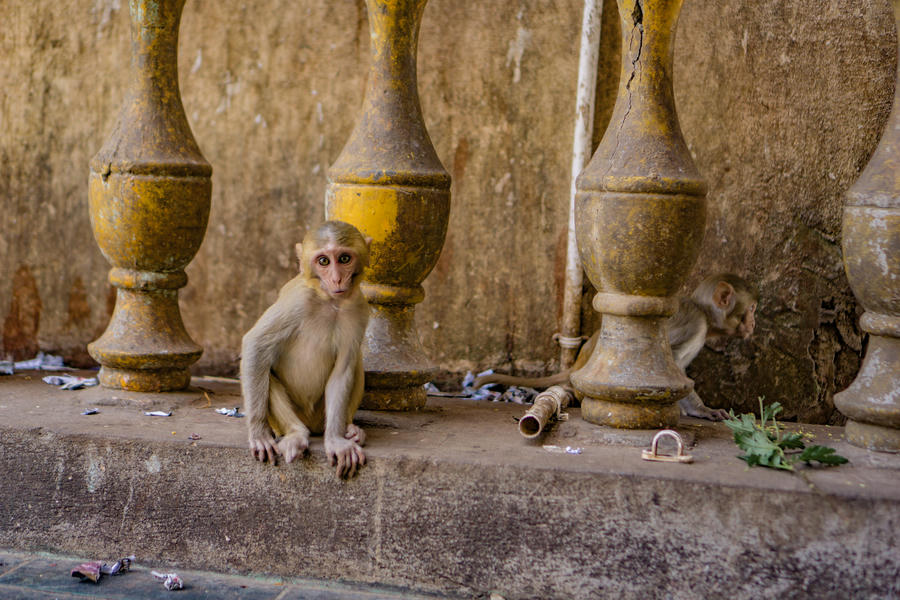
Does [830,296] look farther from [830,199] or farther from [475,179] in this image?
[475,179]

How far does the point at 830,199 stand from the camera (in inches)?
201

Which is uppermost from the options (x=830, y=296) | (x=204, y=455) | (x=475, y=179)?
(x=475, y=179)

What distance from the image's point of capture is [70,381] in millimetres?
4465

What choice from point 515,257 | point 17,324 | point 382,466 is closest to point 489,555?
point 382,466

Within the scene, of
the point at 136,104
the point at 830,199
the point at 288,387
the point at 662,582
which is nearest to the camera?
the point at 662,582

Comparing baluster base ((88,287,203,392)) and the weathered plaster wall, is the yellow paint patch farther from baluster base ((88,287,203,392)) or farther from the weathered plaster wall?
the weathered plaster wall

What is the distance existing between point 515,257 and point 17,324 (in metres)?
2.90

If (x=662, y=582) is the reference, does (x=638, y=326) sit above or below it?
above

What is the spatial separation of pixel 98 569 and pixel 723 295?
3.12 meters

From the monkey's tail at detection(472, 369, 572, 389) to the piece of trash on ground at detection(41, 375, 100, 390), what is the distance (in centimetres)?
187

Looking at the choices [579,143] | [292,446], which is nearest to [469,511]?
[292,446]

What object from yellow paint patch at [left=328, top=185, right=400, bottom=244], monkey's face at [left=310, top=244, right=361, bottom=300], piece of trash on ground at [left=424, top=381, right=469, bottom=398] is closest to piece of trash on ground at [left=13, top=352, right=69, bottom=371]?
piece of trash on ground at [left=424, top=381, right=469, bottom=398]

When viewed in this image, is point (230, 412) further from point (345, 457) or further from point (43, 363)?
point (43, 363)

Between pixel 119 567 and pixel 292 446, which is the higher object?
pixel 292 446
